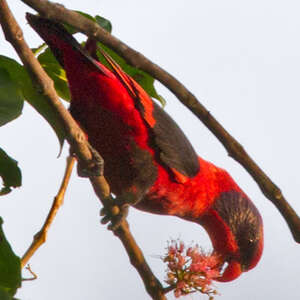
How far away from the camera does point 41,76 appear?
205 centimetres

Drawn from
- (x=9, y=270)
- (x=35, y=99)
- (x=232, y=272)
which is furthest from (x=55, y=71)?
(x=232, y=272)

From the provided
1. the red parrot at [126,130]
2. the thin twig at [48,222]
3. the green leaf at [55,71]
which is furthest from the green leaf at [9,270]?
the green leaf at [55,71]

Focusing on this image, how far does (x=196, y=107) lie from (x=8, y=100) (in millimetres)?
730

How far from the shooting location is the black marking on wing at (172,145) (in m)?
3.01

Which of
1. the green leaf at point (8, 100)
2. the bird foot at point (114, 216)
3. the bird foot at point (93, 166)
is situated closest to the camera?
the green leaf at point (8, 100)

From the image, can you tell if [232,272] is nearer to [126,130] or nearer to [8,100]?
[126,130]

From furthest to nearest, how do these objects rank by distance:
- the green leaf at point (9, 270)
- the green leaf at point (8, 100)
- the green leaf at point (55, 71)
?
the green leaf at point (55, 71), the green leaf at point (8, 100), the green leaf at point (9, 270)

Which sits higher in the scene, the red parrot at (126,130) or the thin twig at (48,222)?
the red parrot at (126,130)

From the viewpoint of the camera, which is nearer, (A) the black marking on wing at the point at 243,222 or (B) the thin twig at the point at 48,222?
(B) the thin twig at the point at 48,222

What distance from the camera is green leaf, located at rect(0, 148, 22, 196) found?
87.8 inches

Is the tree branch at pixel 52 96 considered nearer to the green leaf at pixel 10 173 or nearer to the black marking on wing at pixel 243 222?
the green leaf at pixel 10 173

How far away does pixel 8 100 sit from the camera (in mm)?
2035

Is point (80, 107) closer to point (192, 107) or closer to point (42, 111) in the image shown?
point (42, 111)

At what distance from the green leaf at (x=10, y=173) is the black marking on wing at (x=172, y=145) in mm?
940
